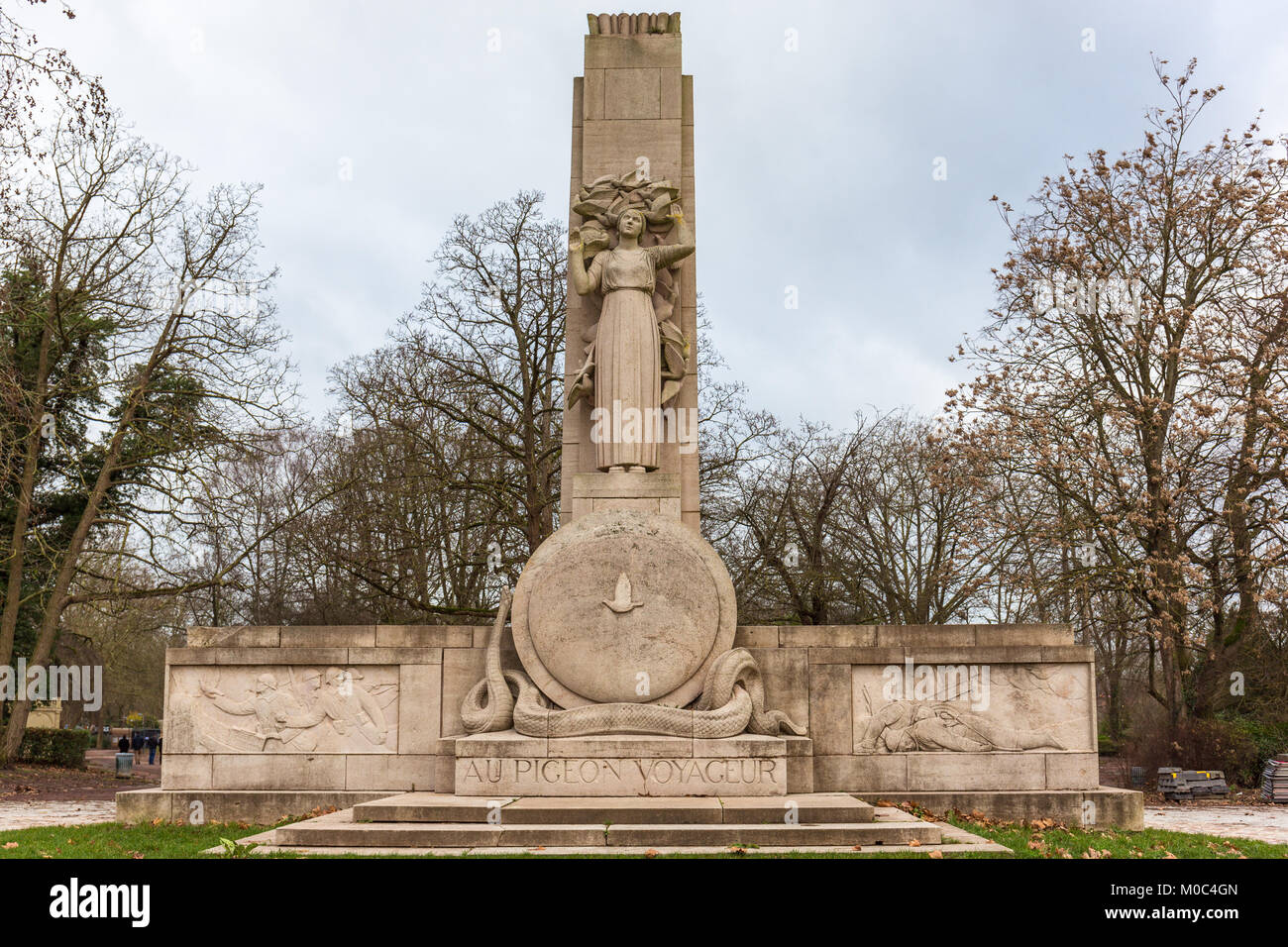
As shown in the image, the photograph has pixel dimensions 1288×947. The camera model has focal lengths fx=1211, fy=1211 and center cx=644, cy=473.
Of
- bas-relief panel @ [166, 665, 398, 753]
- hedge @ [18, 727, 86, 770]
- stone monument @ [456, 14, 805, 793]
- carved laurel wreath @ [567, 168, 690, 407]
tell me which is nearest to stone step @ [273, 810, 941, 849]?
stone monument @ [456, 14, 805, 793]

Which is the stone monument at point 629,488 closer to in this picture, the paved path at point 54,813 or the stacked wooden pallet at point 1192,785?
the paved path at point 54,813

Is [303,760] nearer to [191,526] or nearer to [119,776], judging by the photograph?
[191,526]

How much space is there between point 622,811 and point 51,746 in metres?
21.6

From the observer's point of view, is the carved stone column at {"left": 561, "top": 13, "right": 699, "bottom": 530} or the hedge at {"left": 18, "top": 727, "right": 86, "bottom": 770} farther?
the hedge at {"left": 18, "top": 727, "right": 86, "bottom": 770}

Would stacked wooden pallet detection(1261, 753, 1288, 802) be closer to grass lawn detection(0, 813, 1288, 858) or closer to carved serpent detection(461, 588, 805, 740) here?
grass lawn detection(0, 813, 1288, 858)

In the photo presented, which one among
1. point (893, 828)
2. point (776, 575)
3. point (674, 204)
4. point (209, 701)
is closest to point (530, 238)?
point (776, 575)

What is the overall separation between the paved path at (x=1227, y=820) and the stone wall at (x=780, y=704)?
200 centimetres

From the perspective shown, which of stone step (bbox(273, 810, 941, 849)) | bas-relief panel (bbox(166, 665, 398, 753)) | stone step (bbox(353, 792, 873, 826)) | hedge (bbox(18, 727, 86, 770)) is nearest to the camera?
stone step (bbox(273, 810, 941, 849))

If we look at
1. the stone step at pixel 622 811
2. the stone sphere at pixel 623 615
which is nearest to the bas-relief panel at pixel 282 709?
the stone sphere at pixel 623 615

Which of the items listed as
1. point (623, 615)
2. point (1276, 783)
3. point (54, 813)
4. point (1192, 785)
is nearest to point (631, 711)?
point (623, 615)

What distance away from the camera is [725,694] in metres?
10.9

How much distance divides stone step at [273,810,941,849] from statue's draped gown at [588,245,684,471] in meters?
4.53

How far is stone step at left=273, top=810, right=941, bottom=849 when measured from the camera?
8602mm

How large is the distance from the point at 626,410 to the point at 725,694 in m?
3.13
